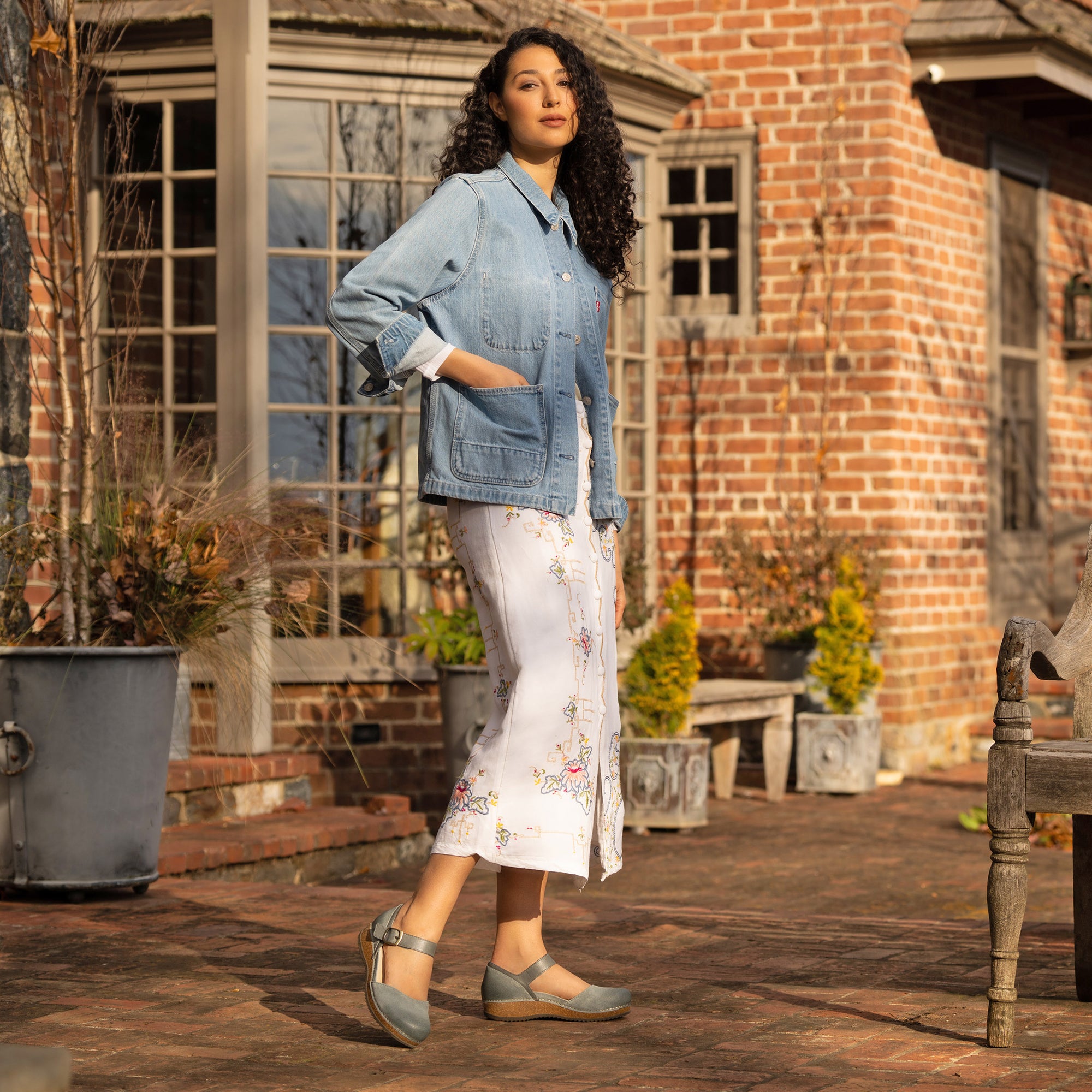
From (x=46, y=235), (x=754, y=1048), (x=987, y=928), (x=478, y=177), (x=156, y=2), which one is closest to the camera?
(x=754, y=1048)

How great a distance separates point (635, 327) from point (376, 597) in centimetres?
234

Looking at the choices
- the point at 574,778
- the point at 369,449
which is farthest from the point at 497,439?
the point at 369,449

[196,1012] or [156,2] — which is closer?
[196,1012]

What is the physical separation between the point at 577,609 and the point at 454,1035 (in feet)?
2.75

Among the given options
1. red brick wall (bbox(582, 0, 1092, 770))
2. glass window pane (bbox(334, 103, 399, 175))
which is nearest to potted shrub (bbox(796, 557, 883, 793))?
red brick wall (bbox(582, 0, 1092, 770))

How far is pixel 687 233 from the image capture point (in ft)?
32.7

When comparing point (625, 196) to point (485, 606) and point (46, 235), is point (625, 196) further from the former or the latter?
point (46, 235)

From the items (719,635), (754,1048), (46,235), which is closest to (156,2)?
(46,235)

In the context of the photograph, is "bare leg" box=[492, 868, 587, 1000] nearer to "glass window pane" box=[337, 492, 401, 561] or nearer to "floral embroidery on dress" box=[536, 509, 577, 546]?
"floral embroidery on dress" box=[536, 509, 577, 546]

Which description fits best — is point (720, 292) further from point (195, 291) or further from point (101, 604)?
point (101, 604)

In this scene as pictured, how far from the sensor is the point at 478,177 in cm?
355

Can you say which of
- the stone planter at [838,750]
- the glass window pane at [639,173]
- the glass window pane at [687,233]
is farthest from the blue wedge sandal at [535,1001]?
the glass window pane at [687,233]

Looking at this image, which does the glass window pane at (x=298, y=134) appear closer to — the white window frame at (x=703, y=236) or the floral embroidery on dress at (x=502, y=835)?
the white window frame at (x=703, y=236)

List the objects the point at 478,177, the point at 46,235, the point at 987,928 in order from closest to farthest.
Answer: the point at 478,177, the point at 987,928, the point at 46,235
